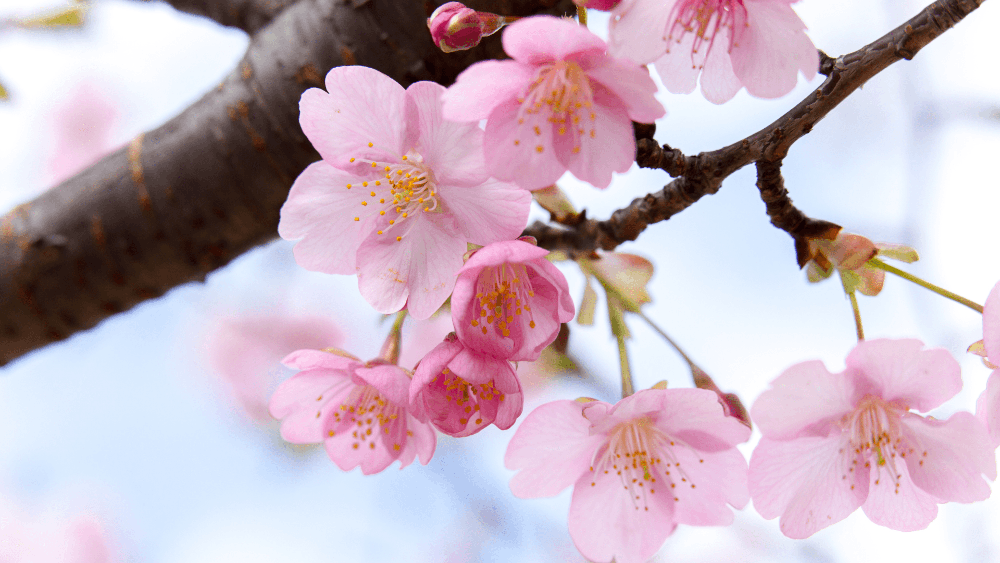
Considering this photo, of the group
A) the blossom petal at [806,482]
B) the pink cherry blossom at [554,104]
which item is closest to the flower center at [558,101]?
the pink cherry blossom at [554,104]

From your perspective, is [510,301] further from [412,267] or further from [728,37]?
[728,37]

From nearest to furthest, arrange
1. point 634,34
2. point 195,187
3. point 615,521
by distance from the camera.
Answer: point 634,34 → point 615,521 → point 195,187

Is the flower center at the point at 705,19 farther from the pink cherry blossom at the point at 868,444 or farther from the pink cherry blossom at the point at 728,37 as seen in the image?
the pink cherry blossom at the point at 868,444

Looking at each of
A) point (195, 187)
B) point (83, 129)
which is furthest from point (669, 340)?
point (83, 129)

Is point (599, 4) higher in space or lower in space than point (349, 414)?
higher

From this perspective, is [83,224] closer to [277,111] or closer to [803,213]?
[277,111]

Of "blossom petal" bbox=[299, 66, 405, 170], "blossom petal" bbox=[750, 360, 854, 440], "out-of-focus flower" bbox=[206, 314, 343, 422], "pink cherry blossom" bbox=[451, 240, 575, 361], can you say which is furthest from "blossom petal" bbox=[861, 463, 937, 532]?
"out-of-focus flower" bbox=[206, 314, 343, 422]

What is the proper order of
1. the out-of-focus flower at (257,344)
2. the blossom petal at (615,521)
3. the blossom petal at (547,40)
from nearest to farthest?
the blossom petal at (547,40), the blossom petal at (615,521), the out-of-focus flower at (257,344)
